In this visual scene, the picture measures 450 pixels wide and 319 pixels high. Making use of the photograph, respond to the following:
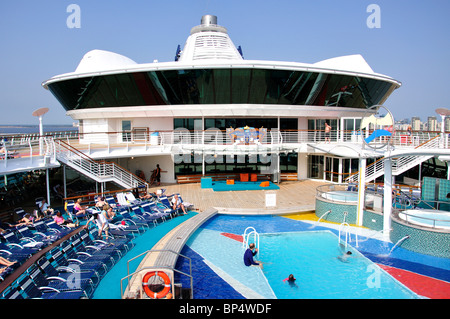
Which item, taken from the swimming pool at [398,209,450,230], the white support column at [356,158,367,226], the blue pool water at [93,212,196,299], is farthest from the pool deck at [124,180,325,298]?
the swimming pool at [398,209,450,230]

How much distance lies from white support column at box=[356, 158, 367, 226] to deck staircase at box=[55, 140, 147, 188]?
11.0 metres

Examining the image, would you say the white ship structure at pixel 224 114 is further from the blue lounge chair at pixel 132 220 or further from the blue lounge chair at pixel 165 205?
the blue lounge chair at pixel 132 220

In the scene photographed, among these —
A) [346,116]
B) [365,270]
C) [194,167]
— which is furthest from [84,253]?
[346,116]

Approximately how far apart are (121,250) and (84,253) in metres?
1.20

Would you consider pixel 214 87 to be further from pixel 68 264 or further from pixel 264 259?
pixel 68 264

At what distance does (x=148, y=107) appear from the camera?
21.0 m

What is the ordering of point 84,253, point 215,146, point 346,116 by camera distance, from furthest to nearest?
point 346,116 → point 215,146 → point 84,253

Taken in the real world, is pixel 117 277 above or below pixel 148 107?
below

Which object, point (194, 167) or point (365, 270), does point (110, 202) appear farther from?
point (365, 270)

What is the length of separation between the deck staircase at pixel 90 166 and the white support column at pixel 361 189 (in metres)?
11.0

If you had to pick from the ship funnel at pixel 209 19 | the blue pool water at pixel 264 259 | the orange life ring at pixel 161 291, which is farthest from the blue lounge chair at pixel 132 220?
the ship funnel at pixel 209 19

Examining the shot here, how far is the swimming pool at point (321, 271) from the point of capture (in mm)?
7465

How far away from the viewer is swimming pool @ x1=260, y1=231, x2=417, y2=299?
7.46m
